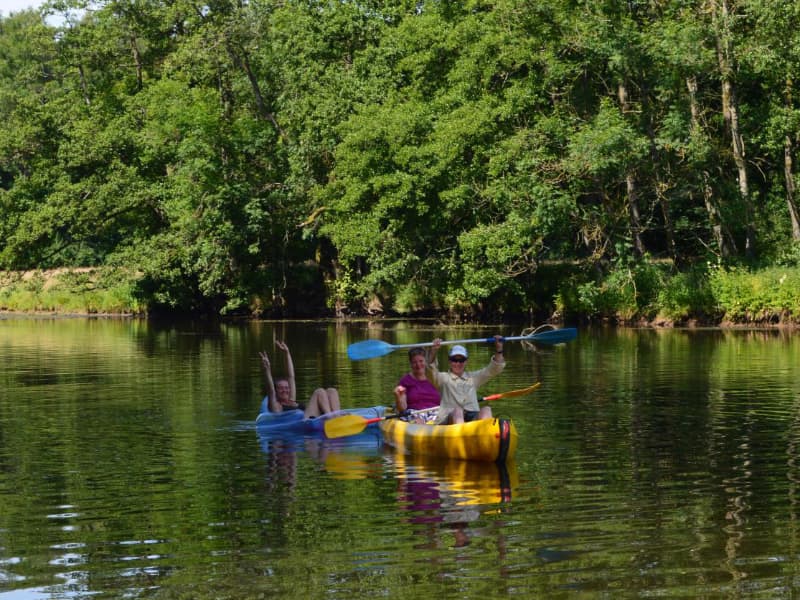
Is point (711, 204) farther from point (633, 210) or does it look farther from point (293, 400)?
point (293, 400)

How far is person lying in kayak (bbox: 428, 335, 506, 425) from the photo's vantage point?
1688cm

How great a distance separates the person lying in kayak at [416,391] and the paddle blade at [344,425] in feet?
2.09

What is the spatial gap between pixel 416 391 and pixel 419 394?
61mm

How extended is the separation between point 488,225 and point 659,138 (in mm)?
6453

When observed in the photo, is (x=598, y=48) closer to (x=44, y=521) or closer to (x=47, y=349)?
(x=47, y=349)

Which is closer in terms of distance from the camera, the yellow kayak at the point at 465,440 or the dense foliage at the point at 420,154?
the yellow kayak at the point at 465,440

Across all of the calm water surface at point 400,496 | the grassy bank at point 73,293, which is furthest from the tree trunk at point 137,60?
the calm water surface at point 400,496

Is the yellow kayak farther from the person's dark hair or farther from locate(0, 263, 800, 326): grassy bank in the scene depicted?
locate(0, 263, 800, 326): grassy bank

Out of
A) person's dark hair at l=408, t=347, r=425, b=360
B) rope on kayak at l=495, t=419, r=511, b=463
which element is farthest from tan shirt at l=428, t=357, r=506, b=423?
person's dark hair at l=408, t=347, r=425, b=360

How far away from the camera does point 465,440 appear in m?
16.3

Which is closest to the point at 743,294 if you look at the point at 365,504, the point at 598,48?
the point at 598,48

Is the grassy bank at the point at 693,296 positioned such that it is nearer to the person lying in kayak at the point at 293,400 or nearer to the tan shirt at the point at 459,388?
the person lying in kayak at the point at 293,400

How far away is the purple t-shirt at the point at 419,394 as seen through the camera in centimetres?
1883

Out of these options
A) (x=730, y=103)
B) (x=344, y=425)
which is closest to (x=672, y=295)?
(x=730, y=103)
